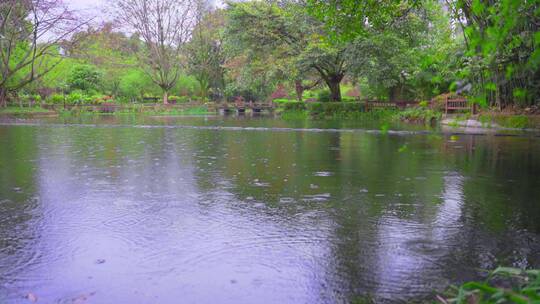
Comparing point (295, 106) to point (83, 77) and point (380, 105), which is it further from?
point (83, 77)

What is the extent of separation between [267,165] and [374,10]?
437 cm

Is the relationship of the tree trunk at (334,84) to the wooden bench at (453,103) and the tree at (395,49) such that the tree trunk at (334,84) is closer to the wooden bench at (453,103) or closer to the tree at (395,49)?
the tree at (395,49)

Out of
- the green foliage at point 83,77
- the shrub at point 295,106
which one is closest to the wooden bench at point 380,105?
the shrub at point 295,106

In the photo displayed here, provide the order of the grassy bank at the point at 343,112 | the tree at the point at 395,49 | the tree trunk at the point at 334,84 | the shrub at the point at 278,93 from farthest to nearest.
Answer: the shrub at the point at 278,93 < the tree trunk at the point at 334,84 < the grassy bank at the point at 343,112 < the tree at the point at 395,49

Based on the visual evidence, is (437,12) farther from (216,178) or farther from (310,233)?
(310,233)

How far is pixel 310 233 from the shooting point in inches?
163

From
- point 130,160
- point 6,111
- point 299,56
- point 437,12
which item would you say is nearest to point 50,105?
point 6,111

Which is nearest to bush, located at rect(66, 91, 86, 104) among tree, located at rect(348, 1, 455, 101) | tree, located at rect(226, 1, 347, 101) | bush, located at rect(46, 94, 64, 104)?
bush, located at rect(46, 94, 64, 104)

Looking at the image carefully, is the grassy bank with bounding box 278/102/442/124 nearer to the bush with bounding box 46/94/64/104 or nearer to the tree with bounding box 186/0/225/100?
the tree with bounding box 186/0/225/100

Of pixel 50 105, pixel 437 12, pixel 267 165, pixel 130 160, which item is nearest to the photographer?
pixel 267 165

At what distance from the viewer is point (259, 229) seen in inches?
168

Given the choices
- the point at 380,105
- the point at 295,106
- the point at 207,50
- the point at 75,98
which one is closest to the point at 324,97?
the point at 295,106

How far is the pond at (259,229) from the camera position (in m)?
3.01

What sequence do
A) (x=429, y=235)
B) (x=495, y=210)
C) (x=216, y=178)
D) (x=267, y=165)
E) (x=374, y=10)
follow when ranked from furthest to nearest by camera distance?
1. (x=374, y=10)
2. (x=267, y=165)
3. (x=216, y=178)
4. (x=495, y=210)
5. (x=429, y=235)
